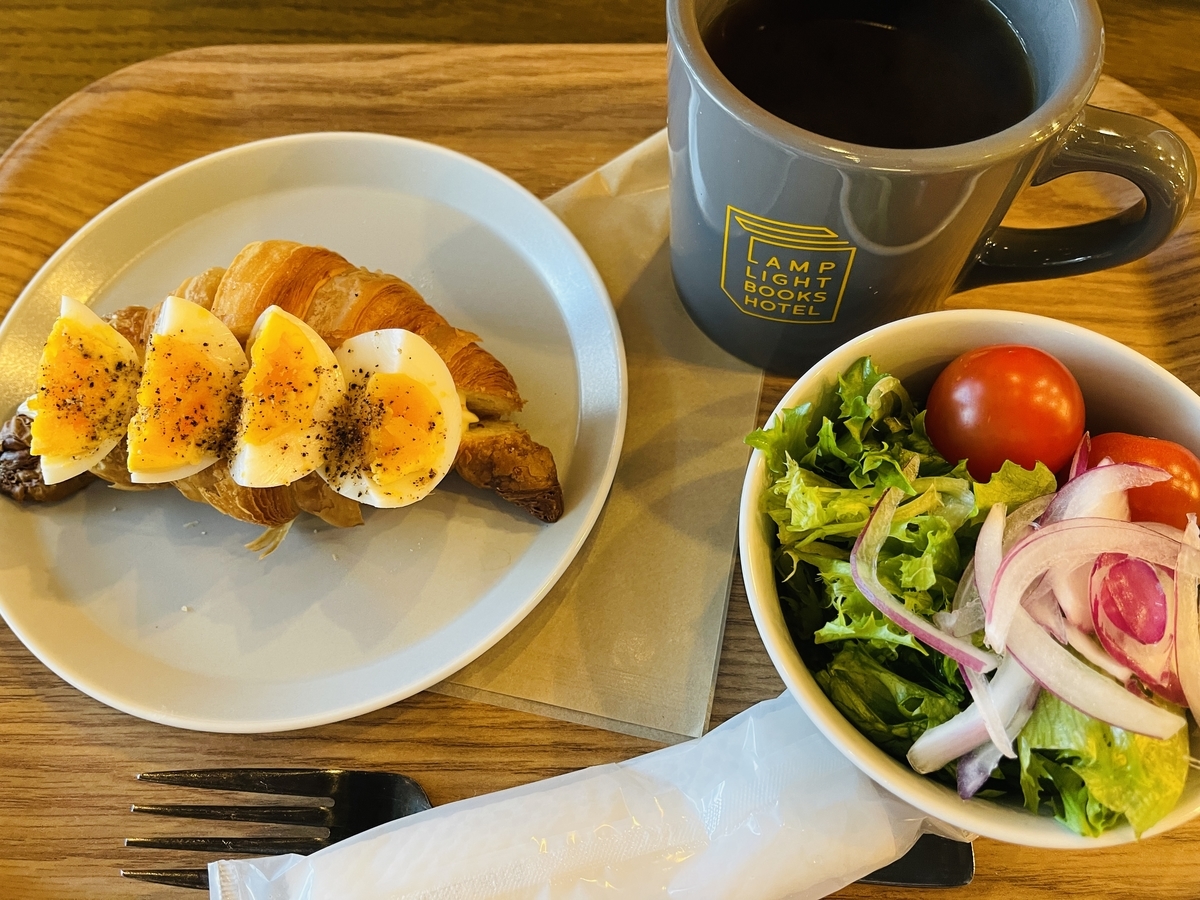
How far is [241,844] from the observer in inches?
30.0

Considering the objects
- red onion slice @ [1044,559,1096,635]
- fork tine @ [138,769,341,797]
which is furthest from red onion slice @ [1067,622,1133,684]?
fork tine @ [138,769,341,797]

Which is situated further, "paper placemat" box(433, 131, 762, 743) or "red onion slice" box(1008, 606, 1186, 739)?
"paper placemat" box(433, 131, 762, 743)

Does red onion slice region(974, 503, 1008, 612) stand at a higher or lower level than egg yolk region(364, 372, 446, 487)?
higher

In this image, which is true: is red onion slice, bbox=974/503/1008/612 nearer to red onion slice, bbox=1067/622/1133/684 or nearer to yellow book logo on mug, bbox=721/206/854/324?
red onion slice, bbox=1067/622/1133/684

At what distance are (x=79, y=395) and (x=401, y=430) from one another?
34 cm

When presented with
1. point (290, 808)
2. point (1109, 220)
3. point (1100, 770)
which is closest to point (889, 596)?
point (1100, 770)

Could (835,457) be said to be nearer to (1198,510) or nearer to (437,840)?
(1198,510)

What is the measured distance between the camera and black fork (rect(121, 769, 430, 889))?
2.50ft

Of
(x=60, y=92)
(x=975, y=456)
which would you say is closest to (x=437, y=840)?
(x=975, y=456)

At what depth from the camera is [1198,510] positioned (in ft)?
2.13

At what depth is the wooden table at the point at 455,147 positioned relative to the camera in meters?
0.78

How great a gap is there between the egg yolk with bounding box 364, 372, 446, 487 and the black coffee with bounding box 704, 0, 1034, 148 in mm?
426

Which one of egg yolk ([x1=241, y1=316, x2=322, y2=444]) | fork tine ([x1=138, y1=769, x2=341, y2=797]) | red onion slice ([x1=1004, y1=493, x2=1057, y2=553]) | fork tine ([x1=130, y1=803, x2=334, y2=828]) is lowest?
fork tine ([x1=130, y1=803, x2=334, y2=828])

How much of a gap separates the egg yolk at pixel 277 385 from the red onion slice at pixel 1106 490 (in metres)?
0.68
